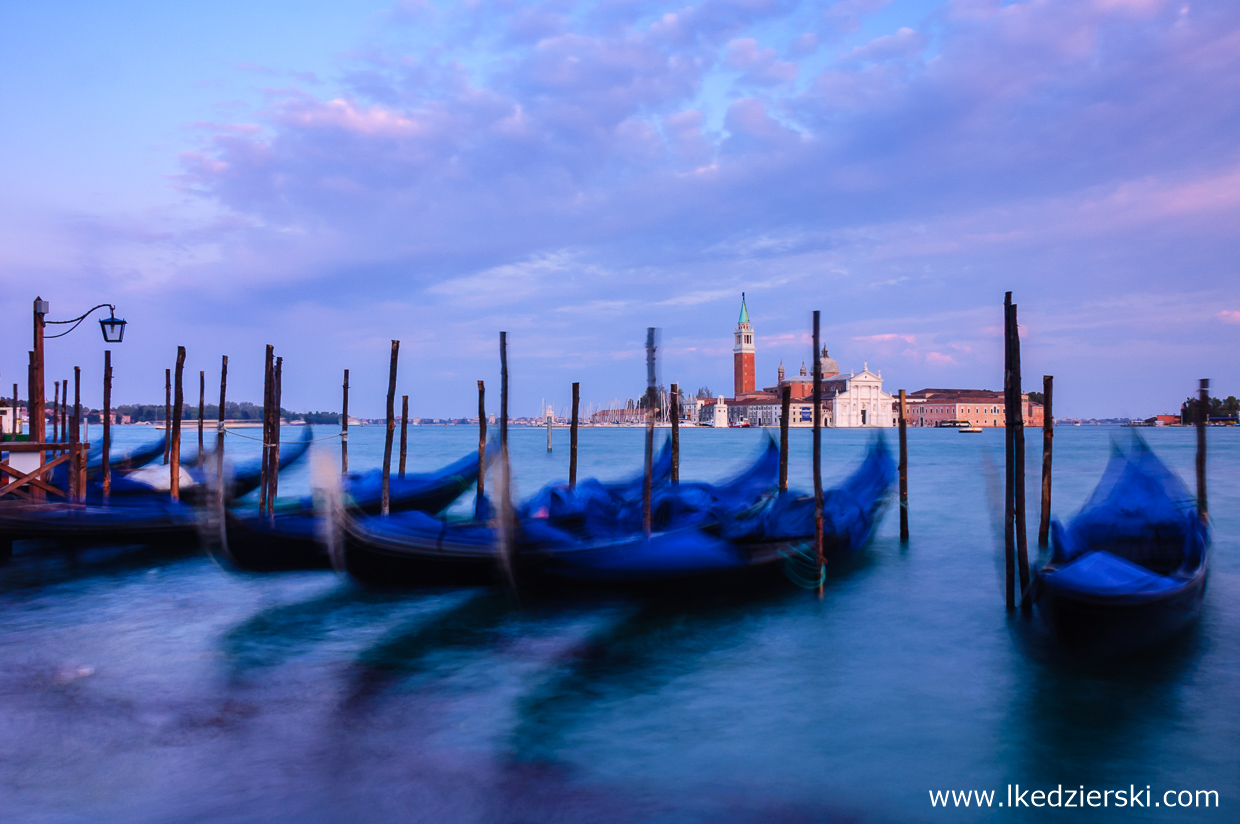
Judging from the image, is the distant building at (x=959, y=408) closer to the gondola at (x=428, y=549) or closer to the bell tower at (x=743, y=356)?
the bell tower at (x=743, y=356)

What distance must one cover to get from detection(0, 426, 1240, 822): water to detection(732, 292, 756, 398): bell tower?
75.6 m

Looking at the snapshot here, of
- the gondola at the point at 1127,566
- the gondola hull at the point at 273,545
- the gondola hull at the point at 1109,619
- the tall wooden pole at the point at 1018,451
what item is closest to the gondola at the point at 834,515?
the tall wooden pole at the point at 1018,451

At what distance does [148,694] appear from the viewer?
4.01 meters

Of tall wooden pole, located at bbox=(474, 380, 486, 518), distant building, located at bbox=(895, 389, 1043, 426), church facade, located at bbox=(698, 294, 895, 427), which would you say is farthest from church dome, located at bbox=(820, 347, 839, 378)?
tall wooden pole, located at bbox=(474, 380, 486, 518)

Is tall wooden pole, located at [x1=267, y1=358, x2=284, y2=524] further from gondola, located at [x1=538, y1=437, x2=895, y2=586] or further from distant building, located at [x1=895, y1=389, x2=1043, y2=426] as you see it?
distant building, located at [x1=895, y1=389, x2=1043, y2=426]

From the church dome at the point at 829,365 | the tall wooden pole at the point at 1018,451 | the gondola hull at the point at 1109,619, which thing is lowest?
the gondola hull at the point at 1109,619

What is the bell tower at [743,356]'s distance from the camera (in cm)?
8081

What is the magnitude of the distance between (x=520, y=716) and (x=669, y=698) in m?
0.74

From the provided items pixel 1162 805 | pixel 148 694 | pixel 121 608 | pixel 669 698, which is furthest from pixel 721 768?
pixel 121 608

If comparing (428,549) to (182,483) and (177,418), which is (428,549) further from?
(182,483)

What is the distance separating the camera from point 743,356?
82.4m

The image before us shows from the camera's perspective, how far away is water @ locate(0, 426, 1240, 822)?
3033 mm

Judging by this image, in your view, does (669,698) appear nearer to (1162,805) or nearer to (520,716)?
(520,716)

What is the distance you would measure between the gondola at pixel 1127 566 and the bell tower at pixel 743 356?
248 feet
